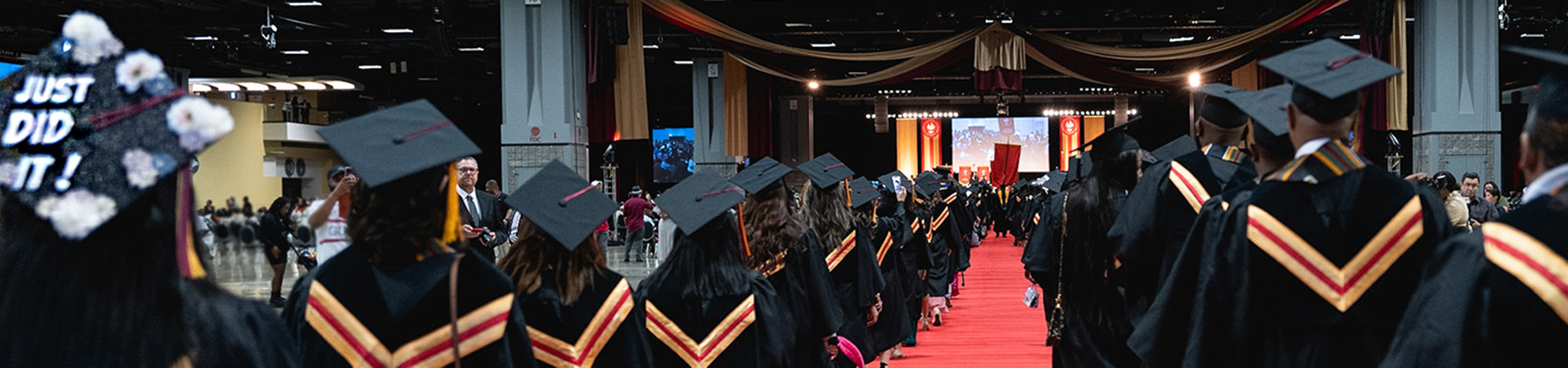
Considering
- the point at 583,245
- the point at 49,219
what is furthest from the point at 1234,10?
the point at 49,219

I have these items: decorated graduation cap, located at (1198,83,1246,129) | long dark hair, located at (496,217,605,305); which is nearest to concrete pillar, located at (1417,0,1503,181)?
decorated graduation cap, located at (1198,83,1246,129)

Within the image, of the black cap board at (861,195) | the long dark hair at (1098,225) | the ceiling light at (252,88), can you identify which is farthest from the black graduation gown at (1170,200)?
the ceiling light at (252,88)

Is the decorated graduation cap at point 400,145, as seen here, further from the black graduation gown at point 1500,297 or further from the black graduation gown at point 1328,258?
the black graduation gown at point 1328,258

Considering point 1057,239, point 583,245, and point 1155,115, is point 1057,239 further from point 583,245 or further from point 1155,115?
point 1155,115

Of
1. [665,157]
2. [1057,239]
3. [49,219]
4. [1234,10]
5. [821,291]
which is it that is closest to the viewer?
[49,219]

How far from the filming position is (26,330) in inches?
51.8

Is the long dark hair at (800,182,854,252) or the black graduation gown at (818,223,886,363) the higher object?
the long dark hair at (800,182,854,252)

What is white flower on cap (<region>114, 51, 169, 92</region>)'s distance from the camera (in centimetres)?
134

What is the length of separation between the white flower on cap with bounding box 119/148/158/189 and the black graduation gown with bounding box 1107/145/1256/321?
3.31m

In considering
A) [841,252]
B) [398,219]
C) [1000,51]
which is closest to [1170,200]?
[841,252]

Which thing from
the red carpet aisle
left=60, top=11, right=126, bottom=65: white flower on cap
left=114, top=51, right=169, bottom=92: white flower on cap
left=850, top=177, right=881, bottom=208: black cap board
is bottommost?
the red carpet aisle

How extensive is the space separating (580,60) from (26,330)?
12046 millimetres

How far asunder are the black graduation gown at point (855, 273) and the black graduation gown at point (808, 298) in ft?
4.33

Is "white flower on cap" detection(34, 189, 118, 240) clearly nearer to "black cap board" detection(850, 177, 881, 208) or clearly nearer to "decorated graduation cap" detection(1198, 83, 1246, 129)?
"decorated graduation cap" detection(1198, 83, 1246, 129)
